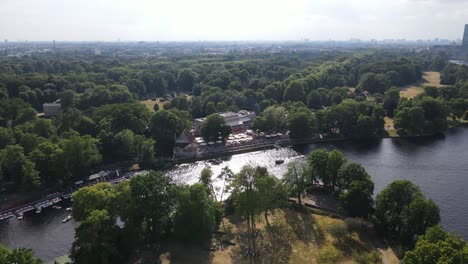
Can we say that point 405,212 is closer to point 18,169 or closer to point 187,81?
point 18,169

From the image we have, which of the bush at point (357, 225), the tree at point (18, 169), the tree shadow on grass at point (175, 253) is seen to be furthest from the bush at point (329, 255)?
the tree at point (18, 169)

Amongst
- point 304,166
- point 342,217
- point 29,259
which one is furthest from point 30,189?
point 342,217

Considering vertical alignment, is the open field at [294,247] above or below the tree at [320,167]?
below

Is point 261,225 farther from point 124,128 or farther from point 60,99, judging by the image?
point 60,99

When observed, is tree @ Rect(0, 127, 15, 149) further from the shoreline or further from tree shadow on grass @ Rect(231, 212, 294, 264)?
tree shadow on grass @ Rect(231, 212, 294, 264)

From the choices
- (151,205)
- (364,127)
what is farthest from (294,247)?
(364,127)

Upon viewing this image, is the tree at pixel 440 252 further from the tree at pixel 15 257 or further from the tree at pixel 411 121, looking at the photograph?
the tree at pixel 411 121

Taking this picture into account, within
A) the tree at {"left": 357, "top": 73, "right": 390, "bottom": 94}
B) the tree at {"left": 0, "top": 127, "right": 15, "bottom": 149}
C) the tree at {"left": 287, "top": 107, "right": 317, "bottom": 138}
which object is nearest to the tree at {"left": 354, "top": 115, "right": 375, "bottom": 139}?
the tree at {"left": 287, "top": 107, "right": 317, "bottom": 138}
